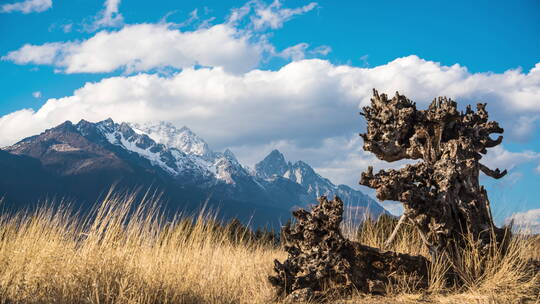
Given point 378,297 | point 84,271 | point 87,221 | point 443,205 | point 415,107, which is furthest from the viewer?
point 415,107

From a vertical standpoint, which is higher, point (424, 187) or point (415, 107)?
point (415, 107)

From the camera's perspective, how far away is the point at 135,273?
20.1 ft

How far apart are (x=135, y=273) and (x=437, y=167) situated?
5288mm

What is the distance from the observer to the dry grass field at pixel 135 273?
549 centimetres

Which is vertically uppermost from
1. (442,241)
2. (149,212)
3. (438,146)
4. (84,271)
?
(438,146)

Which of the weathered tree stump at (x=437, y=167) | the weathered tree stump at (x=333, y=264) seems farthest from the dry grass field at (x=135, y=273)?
the weathered tree stump at (x=437, y=167)

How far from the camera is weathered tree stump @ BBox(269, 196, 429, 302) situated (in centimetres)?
669

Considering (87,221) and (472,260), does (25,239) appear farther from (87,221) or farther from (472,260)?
(472,260)

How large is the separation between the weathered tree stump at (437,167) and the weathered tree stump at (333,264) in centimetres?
67

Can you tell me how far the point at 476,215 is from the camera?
7.34 m

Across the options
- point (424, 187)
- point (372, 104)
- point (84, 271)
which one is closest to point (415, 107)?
point (372, 104)

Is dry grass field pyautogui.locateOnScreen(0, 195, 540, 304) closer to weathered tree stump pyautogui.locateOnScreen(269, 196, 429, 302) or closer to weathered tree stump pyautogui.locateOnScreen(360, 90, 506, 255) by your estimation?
weathered tree stump pyautogui.locateOnScreen(269, 196, 429, 302)

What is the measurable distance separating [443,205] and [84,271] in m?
5.65

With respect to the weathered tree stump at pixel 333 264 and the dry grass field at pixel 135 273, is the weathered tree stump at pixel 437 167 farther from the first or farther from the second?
the weathered tree stump at pixel 333 264
